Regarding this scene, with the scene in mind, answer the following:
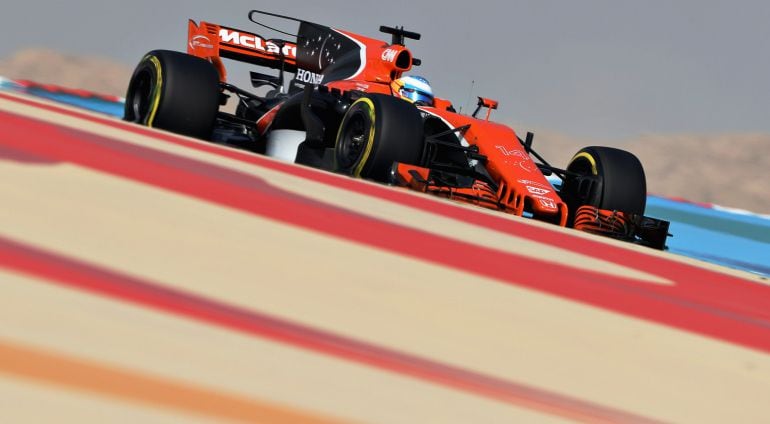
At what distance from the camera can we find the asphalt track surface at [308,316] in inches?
53.6

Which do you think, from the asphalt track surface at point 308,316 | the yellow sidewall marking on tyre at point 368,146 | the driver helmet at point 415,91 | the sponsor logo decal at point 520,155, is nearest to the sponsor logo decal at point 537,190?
the sponsor logo decal at point 520,155

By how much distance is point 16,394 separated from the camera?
1.20 meters

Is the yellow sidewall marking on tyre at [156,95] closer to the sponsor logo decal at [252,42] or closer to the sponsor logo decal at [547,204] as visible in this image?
the sponsor logo decal at [252,42]

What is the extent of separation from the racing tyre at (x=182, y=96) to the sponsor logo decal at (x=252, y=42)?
155 cm

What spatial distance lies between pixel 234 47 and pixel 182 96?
1.82 m

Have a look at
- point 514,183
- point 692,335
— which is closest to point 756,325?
point 692,335

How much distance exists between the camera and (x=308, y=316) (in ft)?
5.85

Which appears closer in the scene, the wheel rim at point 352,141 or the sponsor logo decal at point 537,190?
the sponsor logo decal at point 537,190

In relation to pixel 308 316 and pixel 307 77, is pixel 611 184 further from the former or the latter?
pixel 308 316

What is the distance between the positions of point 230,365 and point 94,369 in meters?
0.19

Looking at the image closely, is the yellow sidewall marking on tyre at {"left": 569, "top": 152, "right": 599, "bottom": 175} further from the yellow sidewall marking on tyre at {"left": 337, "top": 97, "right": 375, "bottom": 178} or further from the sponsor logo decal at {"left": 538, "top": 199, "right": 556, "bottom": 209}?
the yellow sidewall marking on tyre at {"left": 337, "top": 97, "right": 375, "bottom": 178}

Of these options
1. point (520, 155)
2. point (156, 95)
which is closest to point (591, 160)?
point (520, 155)

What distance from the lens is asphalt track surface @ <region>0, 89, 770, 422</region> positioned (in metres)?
1.36

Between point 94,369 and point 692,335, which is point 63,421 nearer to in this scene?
point 94,369
